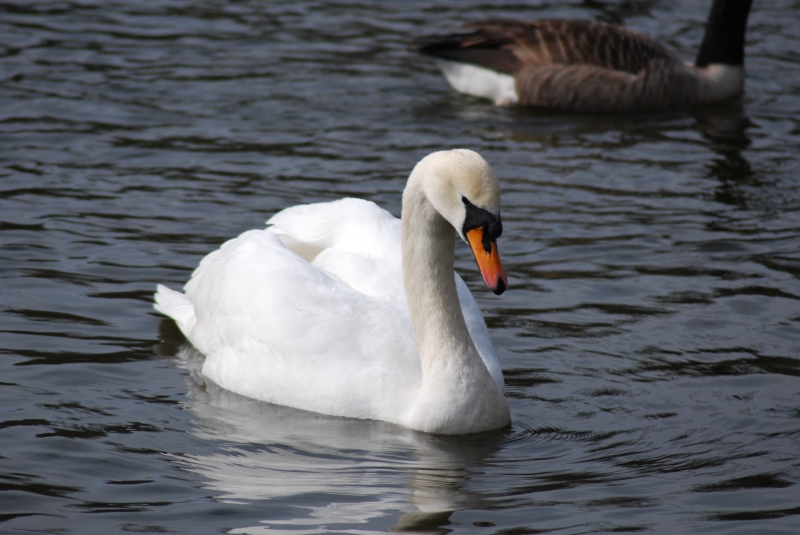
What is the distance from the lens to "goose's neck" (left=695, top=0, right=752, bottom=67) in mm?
13641

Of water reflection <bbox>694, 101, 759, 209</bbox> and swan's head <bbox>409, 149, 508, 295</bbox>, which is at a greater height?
swan's head <bbox>409, 149, 508, 295</bbox>

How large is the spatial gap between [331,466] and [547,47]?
871cm

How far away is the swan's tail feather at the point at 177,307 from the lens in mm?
7328

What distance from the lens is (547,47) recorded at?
13.4 meters

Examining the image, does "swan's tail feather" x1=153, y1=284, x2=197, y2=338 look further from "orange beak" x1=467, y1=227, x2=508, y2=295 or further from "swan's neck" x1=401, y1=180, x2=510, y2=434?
"orange beak" x1=467, y1=227, x2=508, y2=295

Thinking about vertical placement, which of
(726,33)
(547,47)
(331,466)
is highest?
(726,33)

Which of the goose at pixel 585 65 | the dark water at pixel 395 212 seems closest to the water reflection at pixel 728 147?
the dark water at pixel 395 212

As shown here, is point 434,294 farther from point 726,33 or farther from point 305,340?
point 726,33

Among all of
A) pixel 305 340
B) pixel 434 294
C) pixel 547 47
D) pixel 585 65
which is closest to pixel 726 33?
pixel 585 65

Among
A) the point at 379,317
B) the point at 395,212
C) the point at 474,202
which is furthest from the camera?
the point at 395,212

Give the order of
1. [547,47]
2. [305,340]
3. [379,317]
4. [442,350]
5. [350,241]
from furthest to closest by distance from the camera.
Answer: [547,47], [350,241], [379,317], [305,340], [442,350]

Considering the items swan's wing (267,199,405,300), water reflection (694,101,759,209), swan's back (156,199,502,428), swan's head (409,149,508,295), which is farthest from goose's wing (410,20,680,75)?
swan's head (409,149,508,295)

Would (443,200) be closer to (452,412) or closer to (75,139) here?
(452,412)

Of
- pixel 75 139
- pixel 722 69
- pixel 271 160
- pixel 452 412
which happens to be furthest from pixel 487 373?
pixel 722 69
